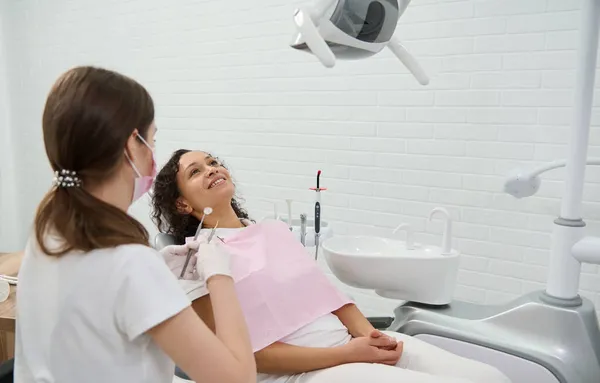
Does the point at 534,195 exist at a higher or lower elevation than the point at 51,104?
lower

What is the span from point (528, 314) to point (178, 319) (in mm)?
1330

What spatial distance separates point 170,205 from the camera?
74.4 inches

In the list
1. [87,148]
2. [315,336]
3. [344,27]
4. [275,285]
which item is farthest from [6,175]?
[87,148]

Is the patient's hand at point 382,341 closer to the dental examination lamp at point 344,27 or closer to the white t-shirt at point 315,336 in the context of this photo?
the white t-shirt at point 315,336

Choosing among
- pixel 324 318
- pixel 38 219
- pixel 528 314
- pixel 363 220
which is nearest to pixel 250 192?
pixel 363 220

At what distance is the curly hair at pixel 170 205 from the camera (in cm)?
188

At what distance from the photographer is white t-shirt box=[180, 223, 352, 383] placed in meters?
1.54

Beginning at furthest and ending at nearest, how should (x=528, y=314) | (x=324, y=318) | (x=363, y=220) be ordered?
(x=363, y=220) < (x=528, y=314) < (x=324, y=318)

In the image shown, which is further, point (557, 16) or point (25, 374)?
point (557, 16)

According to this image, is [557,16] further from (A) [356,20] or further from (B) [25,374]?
(B) [25,374]

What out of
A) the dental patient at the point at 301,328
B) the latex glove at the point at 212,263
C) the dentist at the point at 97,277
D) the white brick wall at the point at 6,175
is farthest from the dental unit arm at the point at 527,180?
the white brick wall at the point at 6,175

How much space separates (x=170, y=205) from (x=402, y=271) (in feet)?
2.80

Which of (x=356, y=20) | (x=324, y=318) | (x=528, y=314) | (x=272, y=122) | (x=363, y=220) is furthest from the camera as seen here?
(x=272, y=122)

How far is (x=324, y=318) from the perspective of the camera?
1682 mm
